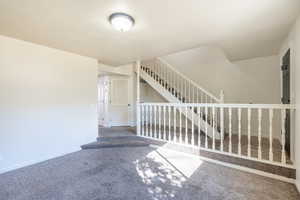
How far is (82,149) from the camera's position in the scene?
3.72 meters

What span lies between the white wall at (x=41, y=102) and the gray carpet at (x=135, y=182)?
38 centimetres

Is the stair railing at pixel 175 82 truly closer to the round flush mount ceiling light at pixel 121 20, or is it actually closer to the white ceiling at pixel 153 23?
the white ceiling at pixel 153 23

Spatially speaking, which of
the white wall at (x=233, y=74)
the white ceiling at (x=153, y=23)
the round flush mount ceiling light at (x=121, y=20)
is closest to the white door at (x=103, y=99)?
the white ceiling at (x=153, y=23)

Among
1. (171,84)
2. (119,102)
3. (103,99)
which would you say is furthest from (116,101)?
(171,84)

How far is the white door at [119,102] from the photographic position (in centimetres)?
587

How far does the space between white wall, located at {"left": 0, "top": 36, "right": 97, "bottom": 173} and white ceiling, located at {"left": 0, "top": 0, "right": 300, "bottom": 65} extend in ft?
1.11

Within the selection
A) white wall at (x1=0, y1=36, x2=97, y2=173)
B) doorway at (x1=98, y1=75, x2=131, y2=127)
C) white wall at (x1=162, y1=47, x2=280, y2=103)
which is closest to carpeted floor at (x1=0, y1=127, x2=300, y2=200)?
white wall at (x1=0, y1=36, x2=97, y2=173)

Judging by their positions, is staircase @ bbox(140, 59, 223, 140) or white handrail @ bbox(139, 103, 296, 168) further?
staircase @ bbox(140, 59, 223, 140)

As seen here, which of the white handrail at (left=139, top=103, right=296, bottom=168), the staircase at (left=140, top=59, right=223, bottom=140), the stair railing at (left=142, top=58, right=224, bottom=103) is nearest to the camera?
the white handrail at (left=139, top=103, right=296, bottom=168)

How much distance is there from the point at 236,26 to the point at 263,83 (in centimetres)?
265

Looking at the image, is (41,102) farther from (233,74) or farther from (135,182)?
(233,74)

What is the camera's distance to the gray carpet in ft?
6.24

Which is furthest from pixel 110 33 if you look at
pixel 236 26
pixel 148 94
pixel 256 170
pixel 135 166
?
pixel 148 94

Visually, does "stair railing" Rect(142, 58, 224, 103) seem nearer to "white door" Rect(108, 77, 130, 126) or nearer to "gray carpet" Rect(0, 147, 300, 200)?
"white door" Rect(108, 77, 130, 126)
